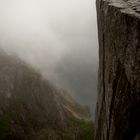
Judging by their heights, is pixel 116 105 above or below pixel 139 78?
below

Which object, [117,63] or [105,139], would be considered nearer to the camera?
[117,63]

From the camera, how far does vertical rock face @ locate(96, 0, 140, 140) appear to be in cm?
1833

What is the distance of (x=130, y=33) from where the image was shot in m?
18.3

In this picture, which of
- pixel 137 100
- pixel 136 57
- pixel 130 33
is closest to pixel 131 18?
pixel 130 33

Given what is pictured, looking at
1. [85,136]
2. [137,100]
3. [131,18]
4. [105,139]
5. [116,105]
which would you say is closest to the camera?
[131,18]

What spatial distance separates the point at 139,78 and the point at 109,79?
475 cm

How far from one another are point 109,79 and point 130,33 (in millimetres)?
5386

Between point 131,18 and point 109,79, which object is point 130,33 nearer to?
point 131,18

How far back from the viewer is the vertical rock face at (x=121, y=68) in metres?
18.3

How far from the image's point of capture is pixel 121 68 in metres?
20.5

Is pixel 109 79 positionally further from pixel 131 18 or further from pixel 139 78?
pixel 131 18

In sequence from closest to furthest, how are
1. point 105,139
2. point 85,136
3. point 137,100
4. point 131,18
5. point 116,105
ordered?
point 131,18 < point 137,100 < point 116,105 < point 105,139 < point 85,136

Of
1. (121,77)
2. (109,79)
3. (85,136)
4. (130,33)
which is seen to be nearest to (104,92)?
(109,79)

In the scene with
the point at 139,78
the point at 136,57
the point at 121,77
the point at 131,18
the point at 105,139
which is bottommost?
the point at 105,139
